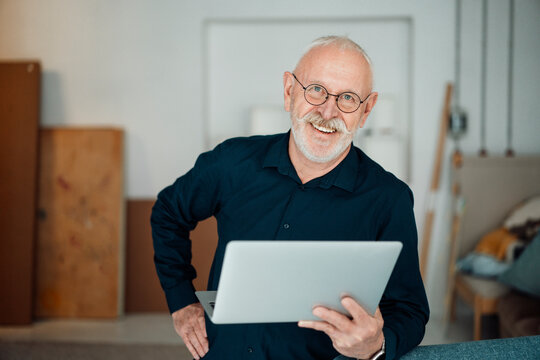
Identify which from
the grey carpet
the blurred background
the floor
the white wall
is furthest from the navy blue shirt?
the white wall

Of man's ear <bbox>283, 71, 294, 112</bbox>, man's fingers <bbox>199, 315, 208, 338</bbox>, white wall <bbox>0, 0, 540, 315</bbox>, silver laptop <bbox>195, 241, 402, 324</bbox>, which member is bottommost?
man's fingers <bbox>199, 315, 208, 338</bbox>

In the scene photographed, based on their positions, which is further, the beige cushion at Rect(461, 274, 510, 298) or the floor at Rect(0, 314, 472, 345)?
the floor at Rect(0, 314, 472, 345)

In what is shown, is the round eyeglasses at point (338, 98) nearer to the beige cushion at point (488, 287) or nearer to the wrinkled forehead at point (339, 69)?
the wrinkled forehead at point (339, 69)

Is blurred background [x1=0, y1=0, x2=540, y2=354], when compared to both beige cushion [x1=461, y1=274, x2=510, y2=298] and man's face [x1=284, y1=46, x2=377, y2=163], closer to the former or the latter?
beige cushion [x1=461, y1=274, x2=510, y2=298]

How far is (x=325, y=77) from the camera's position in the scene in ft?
4.71

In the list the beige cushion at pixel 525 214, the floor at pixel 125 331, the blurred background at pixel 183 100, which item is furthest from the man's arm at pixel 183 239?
the beige cushion at pixel 525 214

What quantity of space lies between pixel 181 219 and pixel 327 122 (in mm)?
572

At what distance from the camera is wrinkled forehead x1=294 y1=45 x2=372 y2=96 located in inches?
56.0

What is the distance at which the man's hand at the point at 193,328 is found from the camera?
1538 mm

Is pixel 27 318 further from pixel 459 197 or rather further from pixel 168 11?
pixel 459 197

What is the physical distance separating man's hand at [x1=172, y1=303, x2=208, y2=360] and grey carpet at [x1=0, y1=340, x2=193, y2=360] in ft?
6.03

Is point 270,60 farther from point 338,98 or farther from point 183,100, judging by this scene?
point 338,98

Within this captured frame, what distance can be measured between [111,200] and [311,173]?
2876mm

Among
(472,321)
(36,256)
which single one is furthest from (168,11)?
(472,321)
